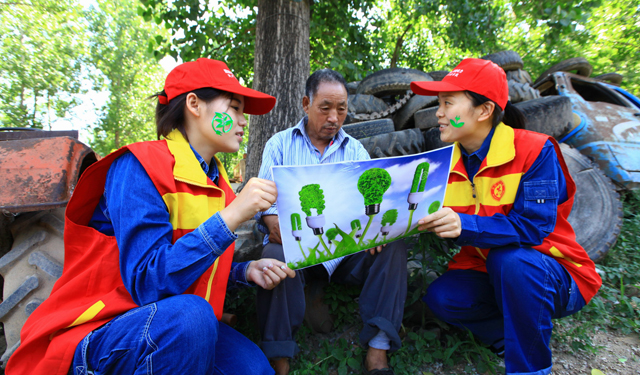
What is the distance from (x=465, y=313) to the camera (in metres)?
1.89

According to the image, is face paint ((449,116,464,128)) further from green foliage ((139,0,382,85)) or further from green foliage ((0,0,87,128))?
green foliage ((0,0,87,128))

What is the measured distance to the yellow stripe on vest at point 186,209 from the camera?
4.22 ft

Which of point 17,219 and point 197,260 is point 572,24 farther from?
point 17,219

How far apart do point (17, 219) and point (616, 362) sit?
330cm

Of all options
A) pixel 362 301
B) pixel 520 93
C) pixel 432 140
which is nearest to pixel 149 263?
pixel 362 301

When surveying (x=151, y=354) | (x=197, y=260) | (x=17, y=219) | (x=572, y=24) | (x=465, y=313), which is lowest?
(x=465, y=313)

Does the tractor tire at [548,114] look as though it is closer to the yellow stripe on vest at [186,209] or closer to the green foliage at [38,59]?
the yellow stripe on vest at [186,209]

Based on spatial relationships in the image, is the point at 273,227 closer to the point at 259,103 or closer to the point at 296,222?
the point at 296,222

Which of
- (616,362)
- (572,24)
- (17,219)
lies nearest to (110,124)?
(17,219)

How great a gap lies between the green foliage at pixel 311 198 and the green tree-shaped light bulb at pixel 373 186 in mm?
185

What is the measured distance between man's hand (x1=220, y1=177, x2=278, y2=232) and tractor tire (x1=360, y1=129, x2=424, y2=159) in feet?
7.22

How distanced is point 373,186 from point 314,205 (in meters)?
0.28

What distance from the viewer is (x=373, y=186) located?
4.99ft

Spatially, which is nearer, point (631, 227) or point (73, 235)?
point (73, 235)
